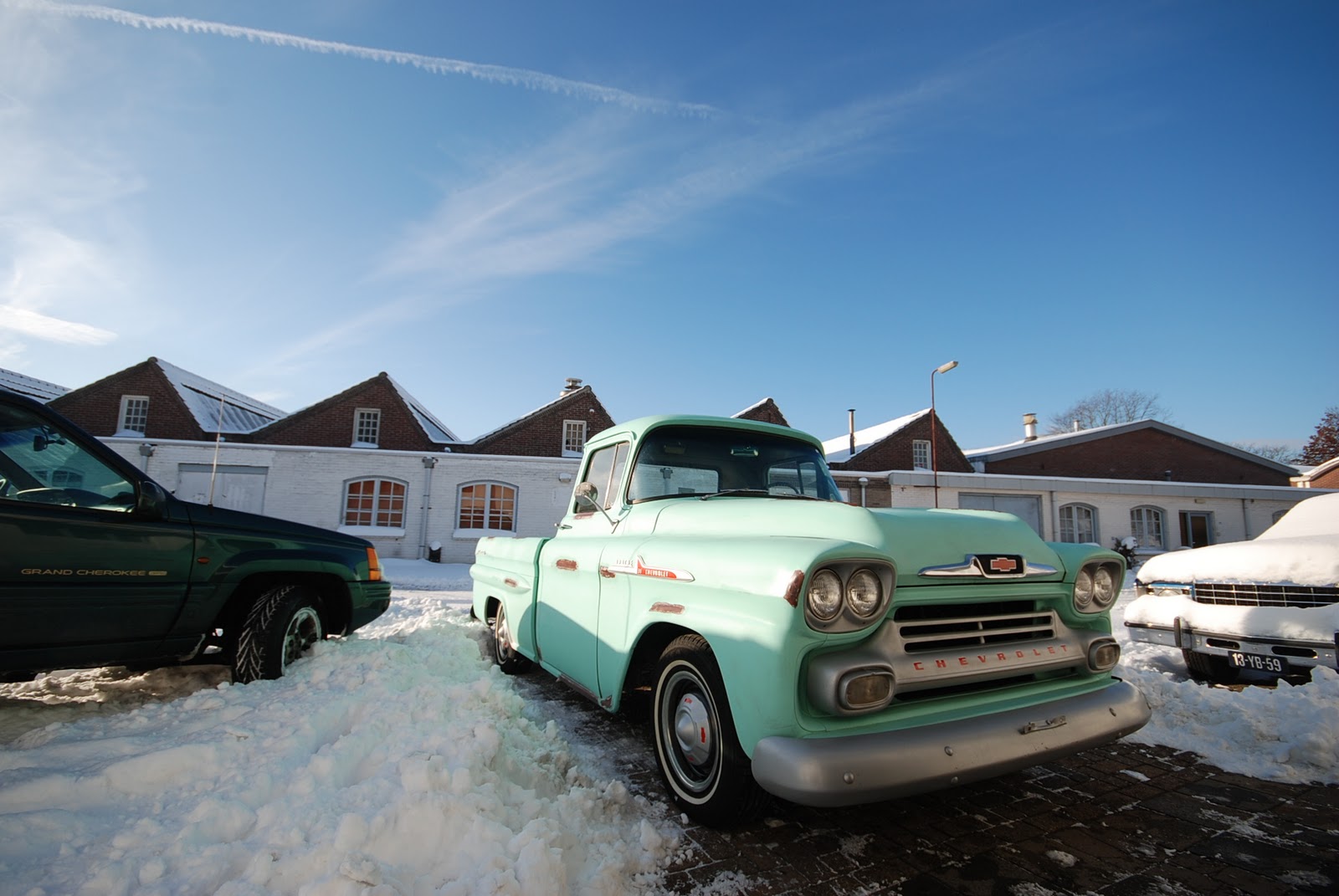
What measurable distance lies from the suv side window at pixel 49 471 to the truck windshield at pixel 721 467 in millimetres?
2930

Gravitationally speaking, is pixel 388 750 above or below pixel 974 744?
below

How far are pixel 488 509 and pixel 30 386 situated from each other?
18.9m

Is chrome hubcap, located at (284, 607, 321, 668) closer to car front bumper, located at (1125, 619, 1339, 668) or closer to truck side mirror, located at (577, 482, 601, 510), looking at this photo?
truck side mirror, located at (577, 482, 601, 510)

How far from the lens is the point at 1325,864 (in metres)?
2.39

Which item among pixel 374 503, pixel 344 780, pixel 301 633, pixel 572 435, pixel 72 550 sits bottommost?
pixel 344 780

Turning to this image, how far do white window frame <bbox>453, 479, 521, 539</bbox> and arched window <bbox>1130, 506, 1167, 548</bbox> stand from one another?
22149mm

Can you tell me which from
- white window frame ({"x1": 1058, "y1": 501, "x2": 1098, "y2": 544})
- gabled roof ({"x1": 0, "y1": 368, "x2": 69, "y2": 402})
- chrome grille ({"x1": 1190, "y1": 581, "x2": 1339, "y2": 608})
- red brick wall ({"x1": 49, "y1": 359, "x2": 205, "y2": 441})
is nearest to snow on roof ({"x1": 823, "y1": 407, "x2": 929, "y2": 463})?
white window frame ({"x1": 1058, "y1": 501, "x2": 1098, "y2": 544})

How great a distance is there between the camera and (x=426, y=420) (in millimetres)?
23141

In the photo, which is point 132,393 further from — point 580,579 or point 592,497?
point 580,579

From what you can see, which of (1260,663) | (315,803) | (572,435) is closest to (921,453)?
(572,435)

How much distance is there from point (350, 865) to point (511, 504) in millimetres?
Result: 18269

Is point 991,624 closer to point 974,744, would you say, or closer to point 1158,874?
point 974,744

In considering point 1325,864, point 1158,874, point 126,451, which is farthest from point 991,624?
point 126,451

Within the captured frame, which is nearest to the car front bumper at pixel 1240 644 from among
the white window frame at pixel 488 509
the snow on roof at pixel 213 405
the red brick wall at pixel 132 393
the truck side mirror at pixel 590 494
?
the truck side mirror at pixel 590 494
